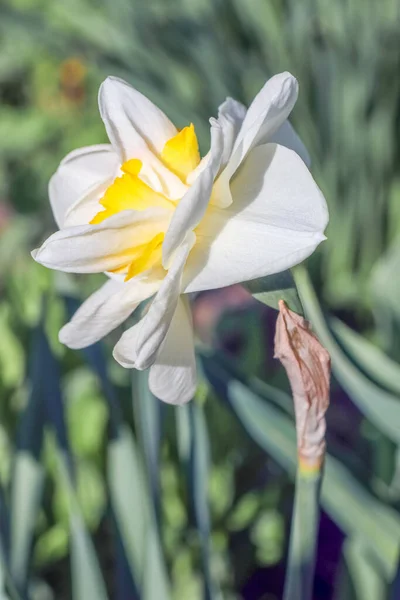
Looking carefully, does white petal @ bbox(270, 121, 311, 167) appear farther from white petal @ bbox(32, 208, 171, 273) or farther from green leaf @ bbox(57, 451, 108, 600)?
green leaf @ bbox(57, 451, 108, 600)

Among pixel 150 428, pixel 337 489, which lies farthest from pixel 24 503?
pixel 337 489

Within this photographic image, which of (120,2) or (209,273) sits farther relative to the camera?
(120,2)

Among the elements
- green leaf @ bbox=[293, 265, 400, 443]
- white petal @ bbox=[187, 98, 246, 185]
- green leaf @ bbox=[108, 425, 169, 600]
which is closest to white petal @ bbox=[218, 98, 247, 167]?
white petal @ bbox=[187, 98, 246, 185]

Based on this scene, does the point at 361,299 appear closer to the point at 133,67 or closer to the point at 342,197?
the point at 342,197

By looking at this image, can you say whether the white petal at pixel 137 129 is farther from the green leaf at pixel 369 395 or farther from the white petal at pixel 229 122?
the green leaf at pixel 369 395

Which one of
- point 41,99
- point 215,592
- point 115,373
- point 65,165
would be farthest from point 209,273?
point 41,99

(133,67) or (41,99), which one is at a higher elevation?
(41,99)
